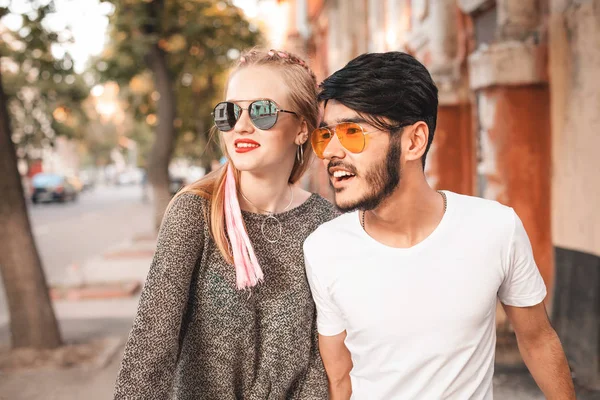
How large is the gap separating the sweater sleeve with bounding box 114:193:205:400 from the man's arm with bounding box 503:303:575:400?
1.02m

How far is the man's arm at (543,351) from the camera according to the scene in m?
2.13

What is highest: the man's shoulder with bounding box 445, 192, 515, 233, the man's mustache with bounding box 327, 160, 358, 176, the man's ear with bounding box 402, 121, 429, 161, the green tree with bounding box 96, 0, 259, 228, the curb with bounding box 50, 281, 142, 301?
the green tree with bounding box 96, 0, 259, 228

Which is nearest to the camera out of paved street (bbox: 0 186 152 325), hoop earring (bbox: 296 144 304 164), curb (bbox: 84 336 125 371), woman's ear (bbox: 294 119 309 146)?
woman's ear (bbox: 294 119 309 146)

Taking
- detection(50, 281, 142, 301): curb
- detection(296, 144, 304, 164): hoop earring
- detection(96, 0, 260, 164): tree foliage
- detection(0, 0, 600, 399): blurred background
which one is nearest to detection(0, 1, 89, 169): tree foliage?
detection(0, 0, 600, 399): blurred background

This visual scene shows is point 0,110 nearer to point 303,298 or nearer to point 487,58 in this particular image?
point 487,58

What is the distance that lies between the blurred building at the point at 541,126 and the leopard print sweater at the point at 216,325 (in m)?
3.37

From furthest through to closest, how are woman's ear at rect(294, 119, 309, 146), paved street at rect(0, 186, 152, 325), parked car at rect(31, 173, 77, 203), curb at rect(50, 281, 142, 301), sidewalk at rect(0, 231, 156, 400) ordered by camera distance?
parked car at rect(31, 173, 77, 203) < paved street at rect(0, 186, 152, 325) < curb at rect(50, 281, 142, 301) < sidewalk at rect(0, 231, 156, 400) < woman's ear at rect(294, 119, 309, 146)

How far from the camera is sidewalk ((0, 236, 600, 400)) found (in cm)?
539

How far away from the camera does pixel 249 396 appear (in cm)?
221

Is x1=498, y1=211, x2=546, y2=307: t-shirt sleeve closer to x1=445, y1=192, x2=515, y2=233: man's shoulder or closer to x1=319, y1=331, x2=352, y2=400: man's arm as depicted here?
x1=445, y1=192, x2=515, y2=233: man's shoulder

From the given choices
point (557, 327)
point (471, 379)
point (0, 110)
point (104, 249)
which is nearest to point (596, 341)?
point (557, 327)

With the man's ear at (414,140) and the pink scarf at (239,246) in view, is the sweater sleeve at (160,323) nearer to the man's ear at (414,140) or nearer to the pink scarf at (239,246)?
the pink scarf at (239,246)

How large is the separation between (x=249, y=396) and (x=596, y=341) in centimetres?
360

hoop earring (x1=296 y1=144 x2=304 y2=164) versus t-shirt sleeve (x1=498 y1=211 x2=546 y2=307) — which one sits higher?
hoop earring (x1=296 y1=144 x2=304 y2=164)
